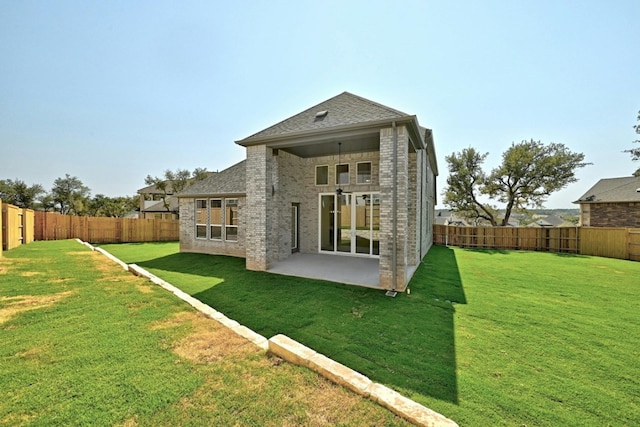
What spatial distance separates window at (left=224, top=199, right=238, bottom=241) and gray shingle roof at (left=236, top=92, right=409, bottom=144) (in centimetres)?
386

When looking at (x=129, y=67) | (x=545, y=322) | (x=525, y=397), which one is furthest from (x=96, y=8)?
(x=545, y=322)

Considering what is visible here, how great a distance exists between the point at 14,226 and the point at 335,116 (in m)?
16.6

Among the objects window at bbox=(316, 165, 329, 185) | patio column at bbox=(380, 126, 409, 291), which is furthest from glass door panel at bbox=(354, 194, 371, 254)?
patio column at bbox=(380, 126, 409, 291)

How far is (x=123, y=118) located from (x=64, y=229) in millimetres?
9034

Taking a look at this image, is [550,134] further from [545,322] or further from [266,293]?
[266,293]

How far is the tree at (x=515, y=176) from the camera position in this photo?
21781 millimetres

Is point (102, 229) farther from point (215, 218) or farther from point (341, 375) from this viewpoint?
point (341, 375)

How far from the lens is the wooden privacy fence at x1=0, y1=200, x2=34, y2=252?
1153 centimetres

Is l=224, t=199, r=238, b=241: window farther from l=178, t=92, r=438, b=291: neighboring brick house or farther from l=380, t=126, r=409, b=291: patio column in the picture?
l=380, t=126, r=409, b=291: patio column

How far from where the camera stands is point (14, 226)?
41.2ft

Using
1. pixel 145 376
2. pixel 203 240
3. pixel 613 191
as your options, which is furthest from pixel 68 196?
pixel 613 191

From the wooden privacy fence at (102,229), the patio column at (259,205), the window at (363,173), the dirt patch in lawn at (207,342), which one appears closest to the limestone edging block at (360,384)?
the dirt patch in lawn at (207,342)

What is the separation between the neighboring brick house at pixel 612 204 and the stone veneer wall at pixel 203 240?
24405 mm

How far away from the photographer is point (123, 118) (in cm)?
1516
